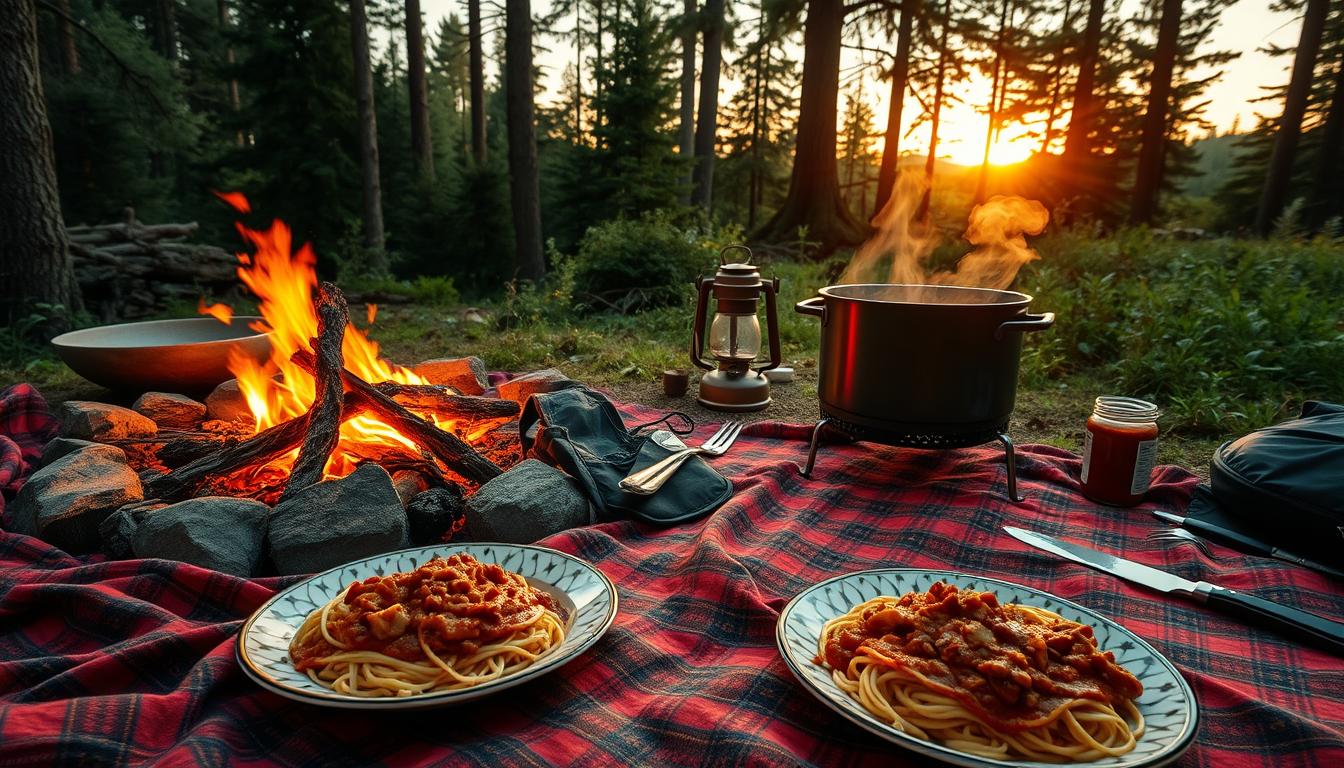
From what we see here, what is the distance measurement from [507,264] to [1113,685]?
1765cm

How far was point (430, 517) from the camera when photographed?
8.00 feet

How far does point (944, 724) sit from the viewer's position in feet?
4.01

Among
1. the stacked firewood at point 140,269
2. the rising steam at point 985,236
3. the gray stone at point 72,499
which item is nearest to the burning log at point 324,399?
the gray stone at point 72,499

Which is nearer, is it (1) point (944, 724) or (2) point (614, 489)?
(1) point (944, 724)

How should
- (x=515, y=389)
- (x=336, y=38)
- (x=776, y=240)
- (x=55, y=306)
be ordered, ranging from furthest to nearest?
1. (x=336, y=38)
2. (x=776, y=240)
3. (x=55, y=306)
4. (x=515, y=389)

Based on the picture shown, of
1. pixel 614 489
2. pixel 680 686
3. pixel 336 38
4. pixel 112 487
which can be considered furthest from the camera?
pixel 336 38

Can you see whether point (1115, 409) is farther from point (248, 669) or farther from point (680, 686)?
point (248, 669)

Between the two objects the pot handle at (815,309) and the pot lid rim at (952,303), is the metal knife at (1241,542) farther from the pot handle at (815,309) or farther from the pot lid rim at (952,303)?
the pot handle at (815,309)

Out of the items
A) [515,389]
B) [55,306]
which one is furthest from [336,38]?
[515,389]

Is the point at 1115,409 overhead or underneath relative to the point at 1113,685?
overhead

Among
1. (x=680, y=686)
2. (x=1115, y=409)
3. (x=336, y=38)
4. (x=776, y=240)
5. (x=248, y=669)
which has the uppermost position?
(x=336, y=38)

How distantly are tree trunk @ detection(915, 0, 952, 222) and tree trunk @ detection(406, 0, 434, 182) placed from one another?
1122 cm

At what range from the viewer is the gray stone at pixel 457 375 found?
4.02 metres

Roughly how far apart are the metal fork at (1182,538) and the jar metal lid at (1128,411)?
15.9 inches
